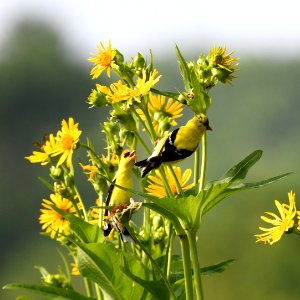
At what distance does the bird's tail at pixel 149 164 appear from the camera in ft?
3.24

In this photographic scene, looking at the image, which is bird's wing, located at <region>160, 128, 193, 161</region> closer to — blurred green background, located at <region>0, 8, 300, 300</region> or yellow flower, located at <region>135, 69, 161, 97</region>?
yellow flower, located at <region>135, 69, 161, 97</region>

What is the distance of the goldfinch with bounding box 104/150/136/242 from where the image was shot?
3.35ft

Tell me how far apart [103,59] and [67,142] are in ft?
0.42

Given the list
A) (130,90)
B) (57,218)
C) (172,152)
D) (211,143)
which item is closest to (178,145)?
(172,152)

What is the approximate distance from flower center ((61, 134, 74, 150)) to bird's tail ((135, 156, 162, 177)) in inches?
6.5

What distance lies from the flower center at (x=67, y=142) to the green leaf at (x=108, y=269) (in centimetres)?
16

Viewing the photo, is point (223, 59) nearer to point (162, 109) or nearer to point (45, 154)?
point (162, 109)

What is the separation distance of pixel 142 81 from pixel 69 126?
126 mm

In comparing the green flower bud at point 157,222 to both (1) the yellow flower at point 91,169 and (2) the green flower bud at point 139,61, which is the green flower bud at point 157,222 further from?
(2) the green flower bud at point 139,61

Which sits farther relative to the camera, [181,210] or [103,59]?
[103,59]

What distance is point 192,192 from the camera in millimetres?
1086

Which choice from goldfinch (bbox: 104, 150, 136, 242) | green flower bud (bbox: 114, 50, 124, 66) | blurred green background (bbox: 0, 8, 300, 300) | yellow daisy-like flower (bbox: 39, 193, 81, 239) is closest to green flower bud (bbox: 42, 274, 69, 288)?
yellow daisy-like flower (bbox: 39, 193, 81, 239)

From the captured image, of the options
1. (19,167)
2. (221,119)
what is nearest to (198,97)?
(19,167)

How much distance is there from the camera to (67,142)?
1138 mm
